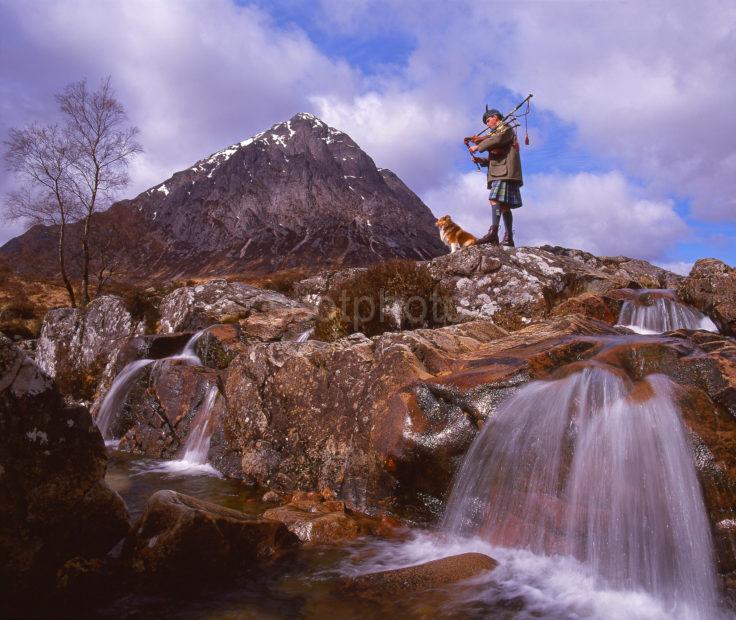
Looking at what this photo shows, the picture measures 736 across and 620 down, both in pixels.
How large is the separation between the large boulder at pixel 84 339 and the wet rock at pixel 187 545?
12.5 meters

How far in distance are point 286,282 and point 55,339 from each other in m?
12.0

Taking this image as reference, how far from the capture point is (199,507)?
14.2 ft

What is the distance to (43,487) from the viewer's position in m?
3.74

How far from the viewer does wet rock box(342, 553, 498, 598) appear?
→ 383cm

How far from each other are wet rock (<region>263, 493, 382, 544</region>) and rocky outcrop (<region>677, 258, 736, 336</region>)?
8.88 metres

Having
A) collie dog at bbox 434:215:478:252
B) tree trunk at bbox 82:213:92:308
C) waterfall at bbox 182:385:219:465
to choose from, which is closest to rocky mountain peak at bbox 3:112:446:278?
tree trunk at bbox 82:213:92:308

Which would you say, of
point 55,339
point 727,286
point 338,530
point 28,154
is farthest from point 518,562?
point 28,154

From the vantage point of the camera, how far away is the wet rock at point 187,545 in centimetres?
385

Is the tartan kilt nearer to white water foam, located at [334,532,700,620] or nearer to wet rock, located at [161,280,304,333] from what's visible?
wet rock, located at [161,280,304,333]

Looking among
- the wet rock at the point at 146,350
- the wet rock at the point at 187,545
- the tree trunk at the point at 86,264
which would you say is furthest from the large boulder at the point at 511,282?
the tree trunk at the point at 86,264

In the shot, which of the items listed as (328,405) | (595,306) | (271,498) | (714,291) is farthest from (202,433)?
(714,291)

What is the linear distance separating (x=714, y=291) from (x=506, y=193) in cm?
496

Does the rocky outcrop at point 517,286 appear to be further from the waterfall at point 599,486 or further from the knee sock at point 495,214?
the waterfall at point 599,486

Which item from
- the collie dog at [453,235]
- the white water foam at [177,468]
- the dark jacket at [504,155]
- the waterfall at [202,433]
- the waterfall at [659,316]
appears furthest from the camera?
the collie dog at [453,235]
